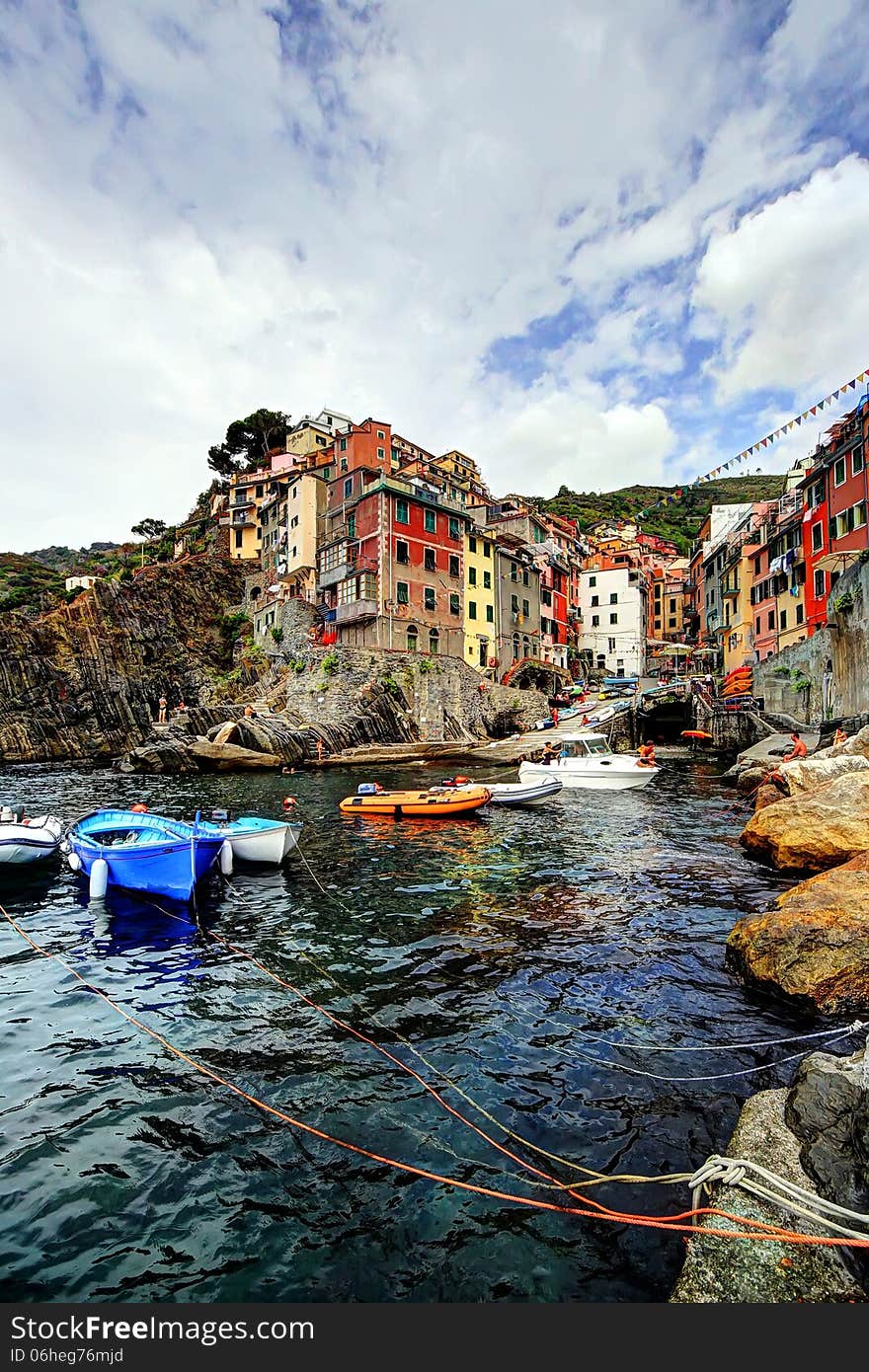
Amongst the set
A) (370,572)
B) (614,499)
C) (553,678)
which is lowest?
(553,678)

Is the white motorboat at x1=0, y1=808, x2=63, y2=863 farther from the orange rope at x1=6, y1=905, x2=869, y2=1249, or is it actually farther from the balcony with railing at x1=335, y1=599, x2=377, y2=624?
the balcony with railing at x1=335, y1=599, x2=377, y2=624

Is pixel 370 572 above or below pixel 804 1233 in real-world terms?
above

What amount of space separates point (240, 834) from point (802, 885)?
12.5 meters

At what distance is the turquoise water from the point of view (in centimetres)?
466

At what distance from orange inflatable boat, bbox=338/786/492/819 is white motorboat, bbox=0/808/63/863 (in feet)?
33.2

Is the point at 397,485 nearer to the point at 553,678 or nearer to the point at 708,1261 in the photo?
the point at 553,678

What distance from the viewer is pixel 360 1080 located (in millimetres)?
6918

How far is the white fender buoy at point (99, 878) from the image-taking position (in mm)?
14025

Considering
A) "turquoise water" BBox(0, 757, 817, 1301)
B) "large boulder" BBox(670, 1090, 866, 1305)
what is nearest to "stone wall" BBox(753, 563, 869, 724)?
"turquoise water" BBox(0, 757, 817, 1301)

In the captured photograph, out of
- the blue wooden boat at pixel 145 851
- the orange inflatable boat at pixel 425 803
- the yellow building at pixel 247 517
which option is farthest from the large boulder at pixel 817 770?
the yellow building at pixel 247 517

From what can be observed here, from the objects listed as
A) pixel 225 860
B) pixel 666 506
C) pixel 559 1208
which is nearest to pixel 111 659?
pixel 225 860

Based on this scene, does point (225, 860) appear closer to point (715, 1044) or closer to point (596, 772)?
point (715, 1044)

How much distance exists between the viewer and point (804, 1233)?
4.05 meters

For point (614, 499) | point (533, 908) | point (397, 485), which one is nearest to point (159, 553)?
point (397, 485)
